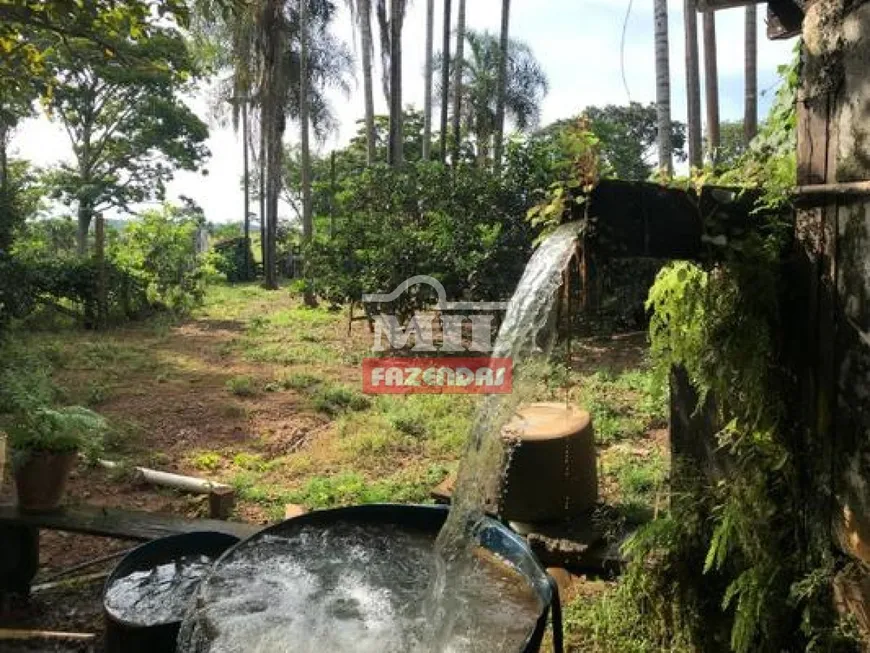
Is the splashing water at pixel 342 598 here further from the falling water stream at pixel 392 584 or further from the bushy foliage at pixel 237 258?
the bushy foliage at pixel 237 258

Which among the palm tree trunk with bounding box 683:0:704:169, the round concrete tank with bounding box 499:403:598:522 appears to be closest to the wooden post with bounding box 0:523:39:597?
the round concrete tank with bounding box 499:403:598:522

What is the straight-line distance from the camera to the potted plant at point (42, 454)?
A: 402 centimetres

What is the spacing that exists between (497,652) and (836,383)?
1.49 m

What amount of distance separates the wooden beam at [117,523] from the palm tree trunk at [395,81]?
12.5 metres

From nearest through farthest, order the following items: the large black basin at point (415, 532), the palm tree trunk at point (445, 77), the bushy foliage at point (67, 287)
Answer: the large black basin at point (415, 532), the bushy foliage at point (67, 287), the palm tree trunk at point (445, 77)

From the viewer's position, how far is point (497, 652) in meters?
2.46

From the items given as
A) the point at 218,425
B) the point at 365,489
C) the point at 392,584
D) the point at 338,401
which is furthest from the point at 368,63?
the point at 392,584

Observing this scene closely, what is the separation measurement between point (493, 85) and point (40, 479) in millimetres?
22198

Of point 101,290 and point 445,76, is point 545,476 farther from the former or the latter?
point 445,76

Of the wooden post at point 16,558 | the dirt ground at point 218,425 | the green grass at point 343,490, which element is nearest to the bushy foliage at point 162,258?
the dirt ground at point 218,425

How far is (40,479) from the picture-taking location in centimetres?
404

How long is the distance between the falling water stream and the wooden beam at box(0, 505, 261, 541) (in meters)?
0.94

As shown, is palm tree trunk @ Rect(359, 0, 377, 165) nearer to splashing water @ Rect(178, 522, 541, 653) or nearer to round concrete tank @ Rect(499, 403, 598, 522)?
round concrete tank @ Rect(499, 403, 598, 522)

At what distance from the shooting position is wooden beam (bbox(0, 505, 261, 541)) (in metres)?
3.85
